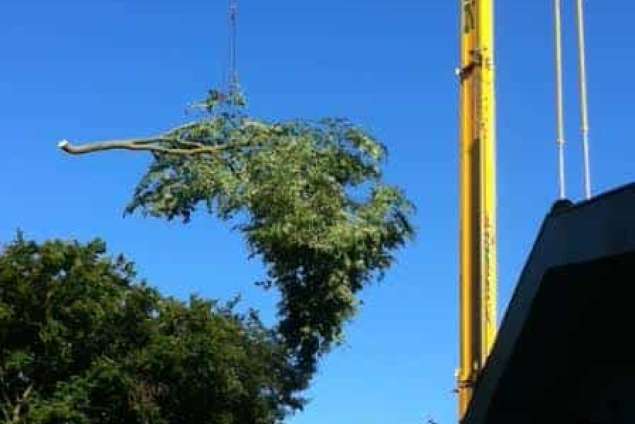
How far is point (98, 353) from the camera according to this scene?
29.7 metres

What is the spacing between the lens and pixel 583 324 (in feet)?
42.1

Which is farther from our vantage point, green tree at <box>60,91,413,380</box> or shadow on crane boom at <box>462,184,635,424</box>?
green tree at <box>60,91,413,380</box>

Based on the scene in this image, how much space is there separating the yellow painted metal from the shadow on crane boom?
319cm

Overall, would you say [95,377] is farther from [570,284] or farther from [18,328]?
[570,284]

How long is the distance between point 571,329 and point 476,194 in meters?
5.79

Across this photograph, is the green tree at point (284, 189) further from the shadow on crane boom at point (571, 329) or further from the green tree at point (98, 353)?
the green tree at point (98, 353)

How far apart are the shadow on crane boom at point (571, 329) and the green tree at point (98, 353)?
1512 centimetres

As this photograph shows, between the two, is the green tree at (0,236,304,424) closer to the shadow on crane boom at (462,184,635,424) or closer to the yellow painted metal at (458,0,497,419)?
the yellow painted metal at (458,0,497,419)

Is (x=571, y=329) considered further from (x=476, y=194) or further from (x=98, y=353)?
(x=98, y=353)

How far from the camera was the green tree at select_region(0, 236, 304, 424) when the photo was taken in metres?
28.9

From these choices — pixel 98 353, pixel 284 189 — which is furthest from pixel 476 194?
pixel 98 353

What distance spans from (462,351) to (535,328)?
5.06 meters

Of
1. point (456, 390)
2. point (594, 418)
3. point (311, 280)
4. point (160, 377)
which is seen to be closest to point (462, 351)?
point (456, 390)

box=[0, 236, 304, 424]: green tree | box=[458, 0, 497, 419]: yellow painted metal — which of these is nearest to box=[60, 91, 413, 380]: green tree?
box=[458, 0, 497, 419]: yellow painted metal
